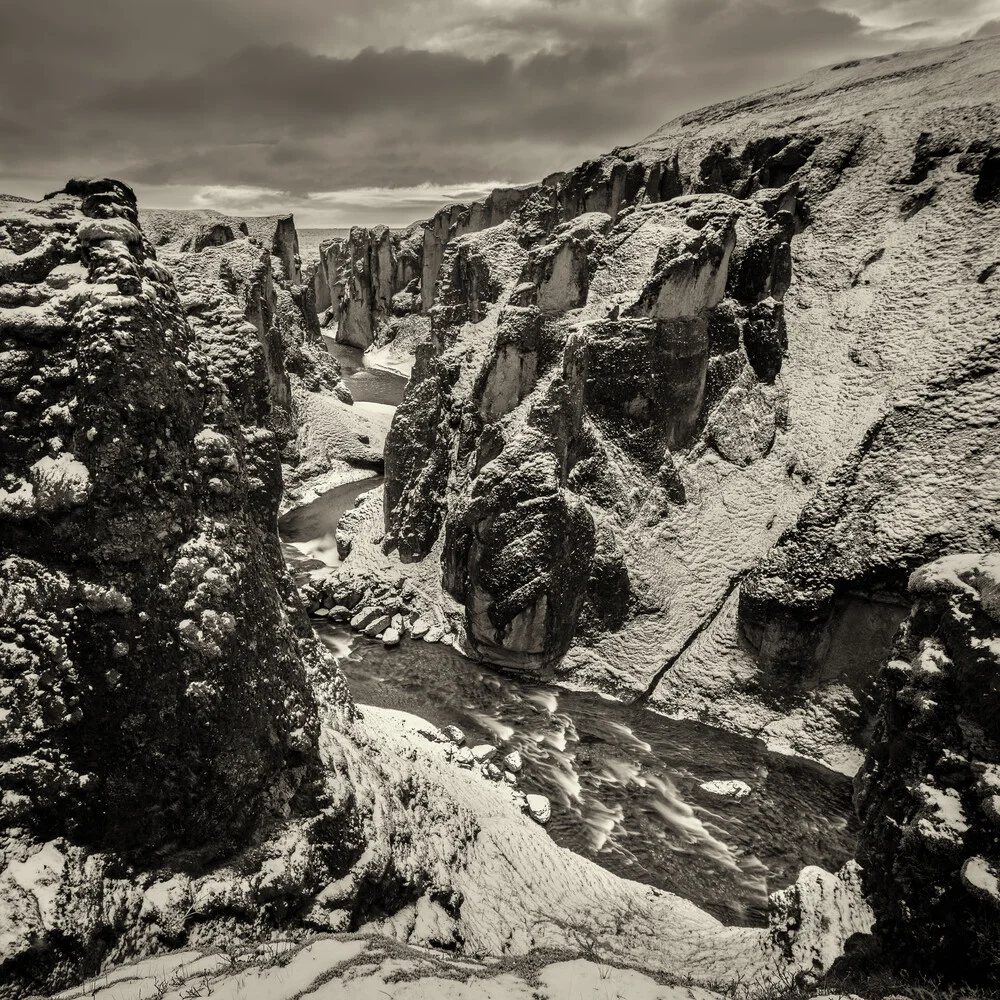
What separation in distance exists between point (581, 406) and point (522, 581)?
10658mm

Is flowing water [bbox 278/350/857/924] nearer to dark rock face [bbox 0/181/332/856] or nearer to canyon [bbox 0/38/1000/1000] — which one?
canyon [bbox 0/38/1000/1000]

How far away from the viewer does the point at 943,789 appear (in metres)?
12.0

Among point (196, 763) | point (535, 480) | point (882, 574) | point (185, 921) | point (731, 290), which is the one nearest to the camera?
point (185, 921)

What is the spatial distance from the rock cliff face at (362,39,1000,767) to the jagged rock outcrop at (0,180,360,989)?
17.5 metres

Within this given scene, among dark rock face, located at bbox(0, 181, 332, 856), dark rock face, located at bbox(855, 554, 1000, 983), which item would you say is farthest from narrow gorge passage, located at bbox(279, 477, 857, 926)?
dark rock face, located at bbox(0, 181, 332, 856)

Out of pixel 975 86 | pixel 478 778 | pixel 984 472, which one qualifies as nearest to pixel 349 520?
pixel 478 778

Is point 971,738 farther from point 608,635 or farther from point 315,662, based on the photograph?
point 608,635

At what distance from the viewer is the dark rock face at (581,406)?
29328 mm

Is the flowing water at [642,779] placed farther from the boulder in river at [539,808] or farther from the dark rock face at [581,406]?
the dark rock face at [581,406]

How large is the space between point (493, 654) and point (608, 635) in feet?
20.1

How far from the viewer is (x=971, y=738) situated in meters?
11.9

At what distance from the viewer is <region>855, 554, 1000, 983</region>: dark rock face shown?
10.8 m

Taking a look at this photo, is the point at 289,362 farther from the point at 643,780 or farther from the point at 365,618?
the point at 643,780

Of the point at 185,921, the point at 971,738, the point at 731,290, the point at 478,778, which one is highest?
the point at 731,290
